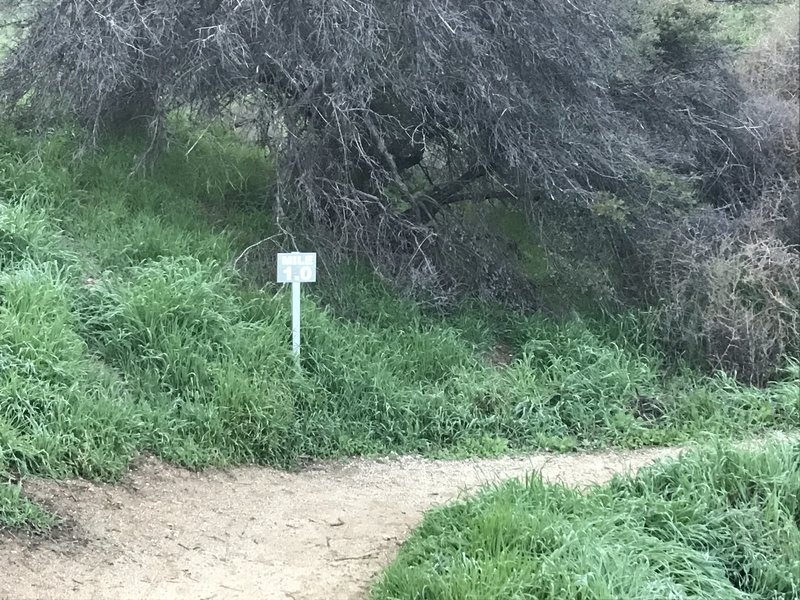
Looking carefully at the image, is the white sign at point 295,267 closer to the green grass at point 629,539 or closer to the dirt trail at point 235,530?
the dirt trail at point 235,530

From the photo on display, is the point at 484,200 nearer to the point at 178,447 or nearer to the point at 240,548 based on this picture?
the point at 178,447

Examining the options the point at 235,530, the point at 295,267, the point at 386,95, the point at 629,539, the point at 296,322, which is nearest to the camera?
the point at 629,539

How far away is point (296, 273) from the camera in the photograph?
588 centimetres

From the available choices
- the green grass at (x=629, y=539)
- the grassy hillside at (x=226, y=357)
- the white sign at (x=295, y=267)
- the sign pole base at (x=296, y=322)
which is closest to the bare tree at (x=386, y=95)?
the grassy hillside at (x=226, y=357)

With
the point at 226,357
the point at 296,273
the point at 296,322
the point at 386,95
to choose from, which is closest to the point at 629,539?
the point at 296,322

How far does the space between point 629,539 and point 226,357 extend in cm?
306

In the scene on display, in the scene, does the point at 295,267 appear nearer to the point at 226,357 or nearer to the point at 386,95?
the point at 226,357

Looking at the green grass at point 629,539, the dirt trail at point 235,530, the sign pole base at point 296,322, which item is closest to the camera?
the green grass at point 629,539

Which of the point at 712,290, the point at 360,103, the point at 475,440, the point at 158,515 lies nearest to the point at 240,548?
the point at 158,515

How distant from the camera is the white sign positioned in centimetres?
584

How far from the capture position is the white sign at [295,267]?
A: 19.2 feet

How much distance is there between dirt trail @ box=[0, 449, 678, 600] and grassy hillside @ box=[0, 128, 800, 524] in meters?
0.21

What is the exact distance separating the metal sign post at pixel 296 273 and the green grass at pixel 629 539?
204 centimetres

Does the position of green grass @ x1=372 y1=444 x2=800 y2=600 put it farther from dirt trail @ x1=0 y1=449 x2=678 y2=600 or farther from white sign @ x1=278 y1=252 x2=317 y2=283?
white sign @ x1=278 y1=252 x2=317 y2=283
